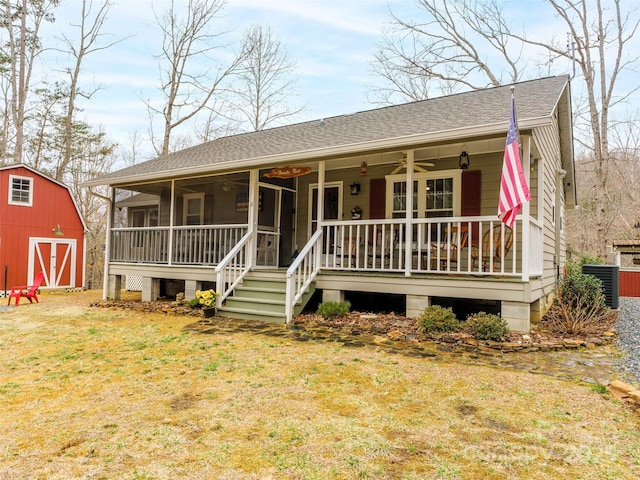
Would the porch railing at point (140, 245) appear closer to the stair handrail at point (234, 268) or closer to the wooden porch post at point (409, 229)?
the stair handrail at point (234, 268)

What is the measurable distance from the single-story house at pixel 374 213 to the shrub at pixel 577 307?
0.36 meters

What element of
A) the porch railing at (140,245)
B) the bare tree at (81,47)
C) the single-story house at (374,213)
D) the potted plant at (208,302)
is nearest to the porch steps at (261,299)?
the single-story house at (374,213)

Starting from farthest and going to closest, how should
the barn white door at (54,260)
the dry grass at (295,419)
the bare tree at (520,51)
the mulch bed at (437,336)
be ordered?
the bare tree at (520,51), the barn white door at (54,260), the mulch bed at (437,336), the dry grass at (295,419)

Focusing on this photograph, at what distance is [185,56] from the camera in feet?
62.7

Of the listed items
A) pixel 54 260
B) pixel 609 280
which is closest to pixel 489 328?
pixel 609 280

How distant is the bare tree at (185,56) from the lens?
19.0m

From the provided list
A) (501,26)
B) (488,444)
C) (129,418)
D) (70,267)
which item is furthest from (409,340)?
(501,26)

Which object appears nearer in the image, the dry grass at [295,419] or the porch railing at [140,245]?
the dry grass at [295,419]

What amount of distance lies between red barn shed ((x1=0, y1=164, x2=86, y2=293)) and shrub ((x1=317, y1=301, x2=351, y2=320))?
1047 cm

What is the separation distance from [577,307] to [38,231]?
14626mm

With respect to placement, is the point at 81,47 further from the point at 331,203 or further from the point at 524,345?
the point at 524,345

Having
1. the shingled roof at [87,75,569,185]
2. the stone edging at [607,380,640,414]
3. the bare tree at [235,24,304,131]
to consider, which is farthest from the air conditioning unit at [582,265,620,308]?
the bare tree at [235,24,304,131]

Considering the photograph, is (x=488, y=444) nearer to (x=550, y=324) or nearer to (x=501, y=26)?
(x=550, y=324)

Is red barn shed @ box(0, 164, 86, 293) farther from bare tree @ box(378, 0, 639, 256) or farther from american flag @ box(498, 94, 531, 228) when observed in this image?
bare tree @ box(378, 0, 639, 256)
